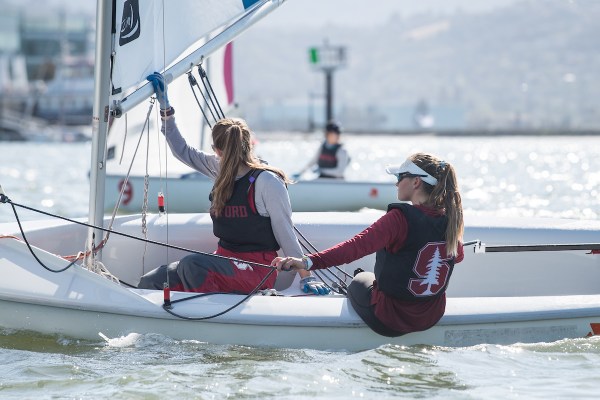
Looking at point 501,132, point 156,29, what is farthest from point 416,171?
point 501,132

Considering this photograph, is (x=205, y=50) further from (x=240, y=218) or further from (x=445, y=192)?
(x=445, y=192)

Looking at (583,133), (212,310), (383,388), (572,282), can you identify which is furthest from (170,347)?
(583,133)

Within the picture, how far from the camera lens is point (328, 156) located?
1175 cm

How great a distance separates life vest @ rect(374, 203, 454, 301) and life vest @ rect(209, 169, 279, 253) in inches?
26.6

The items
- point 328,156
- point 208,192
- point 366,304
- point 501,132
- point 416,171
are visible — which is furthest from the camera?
point 501,132

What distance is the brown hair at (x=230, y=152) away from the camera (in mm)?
4758

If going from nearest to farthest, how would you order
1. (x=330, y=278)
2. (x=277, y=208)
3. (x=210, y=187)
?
1. (x=277, y=208)
2. (x=330, y=278)
3. (x=210, y=187)

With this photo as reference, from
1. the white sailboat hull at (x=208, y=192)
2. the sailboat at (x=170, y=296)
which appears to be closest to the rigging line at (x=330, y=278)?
the sailboat at (x=170, y=296)

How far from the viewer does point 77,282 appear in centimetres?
475

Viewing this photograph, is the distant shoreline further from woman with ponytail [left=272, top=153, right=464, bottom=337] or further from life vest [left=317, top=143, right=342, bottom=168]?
woman with ponytail [left=272, top=153, right=464, bottom=337]

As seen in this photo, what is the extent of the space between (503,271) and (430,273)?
1.60 m

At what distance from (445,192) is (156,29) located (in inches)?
68.1

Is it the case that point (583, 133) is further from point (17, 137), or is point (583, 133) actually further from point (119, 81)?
point (119, 81)

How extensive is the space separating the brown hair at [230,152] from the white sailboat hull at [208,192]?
642cm
